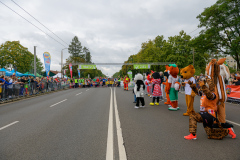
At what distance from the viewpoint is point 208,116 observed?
14.1ft

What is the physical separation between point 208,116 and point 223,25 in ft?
91.6

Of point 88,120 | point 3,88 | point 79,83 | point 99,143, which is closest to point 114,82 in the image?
point 79,83

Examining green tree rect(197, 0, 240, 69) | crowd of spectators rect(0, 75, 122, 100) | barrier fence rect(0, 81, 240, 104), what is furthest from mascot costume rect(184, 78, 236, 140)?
green tree rect(197, 0, 240, 69)

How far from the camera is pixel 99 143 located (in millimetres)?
4094

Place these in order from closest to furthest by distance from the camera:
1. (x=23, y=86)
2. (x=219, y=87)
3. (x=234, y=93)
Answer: (x=219, y=87)
(x=234, y=93)
(x=23, y=86)

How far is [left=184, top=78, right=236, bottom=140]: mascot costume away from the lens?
14.0 feet

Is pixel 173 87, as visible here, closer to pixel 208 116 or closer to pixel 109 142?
pixel 208 116

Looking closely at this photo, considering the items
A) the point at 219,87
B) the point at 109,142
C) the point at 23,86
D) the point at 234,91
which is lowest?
the point at 109,142

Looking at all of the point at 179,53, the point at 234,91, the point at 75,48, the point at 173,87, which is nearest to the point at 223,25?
the point at 179,53

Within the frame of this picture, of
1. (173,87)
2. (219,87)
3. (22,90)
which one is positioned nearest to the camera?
(219,87)

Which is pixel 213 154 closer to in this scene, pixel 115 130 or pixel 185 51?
pixel 115 130

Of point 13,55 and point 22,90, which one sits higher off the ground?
point 13,55

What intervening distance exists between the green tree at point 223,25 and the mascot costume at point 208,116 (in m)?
24.3

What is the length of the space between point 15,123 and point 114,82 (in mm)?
30647
